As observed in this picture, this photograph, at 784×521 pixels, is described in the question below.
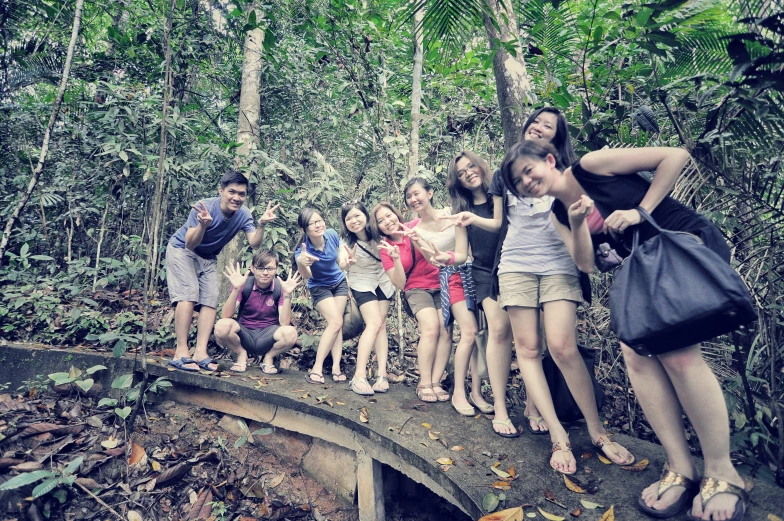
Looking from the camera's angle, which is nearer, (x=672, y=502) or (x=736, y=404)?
(x=672, y=502)

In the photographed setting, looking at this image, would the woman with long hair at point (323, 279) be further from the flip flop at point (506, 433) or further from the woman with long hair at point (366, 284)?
the flip flop at point (506, 433)

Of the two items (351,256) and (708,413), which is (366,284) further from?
(708,413)

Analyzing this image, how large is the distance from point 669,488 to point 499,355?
1.24 metres

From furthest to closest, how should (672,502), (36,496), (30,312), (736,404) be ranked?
(30,312), (36,496), (736,404), (672,502)

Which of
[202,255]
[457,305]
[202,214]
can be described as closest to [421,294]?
[457,305]

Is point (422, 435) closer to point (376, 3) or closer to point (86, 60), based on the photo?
point (376, 3)

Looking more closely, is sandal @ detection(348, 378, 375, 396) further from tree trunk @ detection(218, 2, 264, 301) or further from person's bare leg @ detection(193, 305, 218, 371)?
tree trunk @ detection(218, 2, 264, 301)

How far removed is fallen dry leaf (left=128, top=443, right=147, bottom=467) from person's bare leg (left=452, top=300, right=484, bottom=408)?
8.24ft

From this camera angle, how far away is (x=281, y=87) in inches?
268

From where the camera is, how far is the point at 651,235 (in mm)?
2215

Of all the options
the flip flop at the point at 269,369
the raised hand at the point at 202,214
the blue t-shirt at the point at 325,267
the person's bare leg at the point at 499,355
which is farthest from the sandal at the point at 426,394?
the raised hand at the point at 202,214

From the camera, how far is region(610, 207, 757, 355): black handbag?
6.01 feet

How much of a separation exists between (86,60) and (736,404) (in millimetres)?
7991

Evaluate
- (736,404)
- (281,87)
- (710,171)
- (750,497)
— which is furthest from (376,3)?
(750,497)
